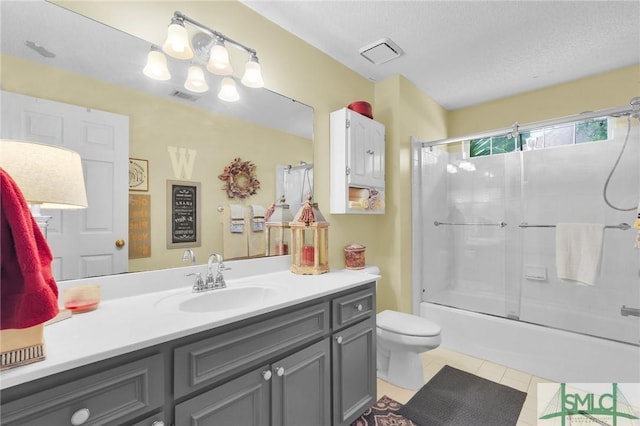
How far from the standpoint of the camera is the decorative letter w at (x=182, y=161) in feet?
4.83

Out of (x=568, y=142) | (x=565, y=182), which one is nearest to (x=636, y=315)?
(x=565, y=182)

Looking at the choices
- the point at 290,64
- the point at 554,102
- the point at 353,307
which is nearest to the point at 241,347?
the point at 353,307

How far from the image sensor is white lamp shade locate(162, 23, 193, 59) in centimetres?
136

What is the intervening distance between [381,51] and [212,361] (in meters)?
2.26

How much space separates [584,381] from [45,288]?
292 cm

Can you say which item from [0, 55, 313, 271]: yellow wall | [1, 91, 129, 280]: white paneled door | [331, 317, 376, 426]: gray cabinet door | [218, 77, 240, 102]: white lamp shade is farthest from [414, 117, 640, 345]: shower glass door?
[1, 91, 129, 280]: white paneled door

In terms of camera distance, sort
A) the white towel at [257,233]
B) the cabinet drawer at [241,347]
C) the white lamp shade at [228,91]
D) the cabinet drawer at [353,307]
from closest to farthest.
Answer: the cabinet drawer at [241,347] → the cabinet drawer at [353,307] → the white lamp shade at [228,91] → the white towel at [257,233]

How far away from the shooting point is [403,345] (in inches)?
76.8

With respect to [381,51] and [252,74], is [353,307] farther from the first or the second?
[381,51]

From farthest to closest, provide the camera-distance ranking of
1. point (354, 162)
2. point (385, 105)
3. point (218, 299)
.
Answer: point (385, 105)
point (354, 162)
point (218, 299)

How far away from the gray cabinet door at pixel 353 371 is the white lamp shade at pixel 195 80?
146 cm

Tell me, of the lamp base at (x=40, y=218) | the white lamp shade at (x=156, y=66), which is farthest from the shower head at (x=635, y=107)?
the lamp base at (x=40, y=218)

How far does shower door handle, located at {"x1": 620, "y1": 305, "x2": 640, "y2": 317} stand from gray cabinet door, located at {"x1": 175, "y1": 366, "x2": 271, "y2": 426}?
8.96 feet

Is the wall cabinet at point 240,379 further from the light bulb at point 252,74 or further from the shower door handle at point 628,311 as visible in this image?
the shower door handle at point 628,311
